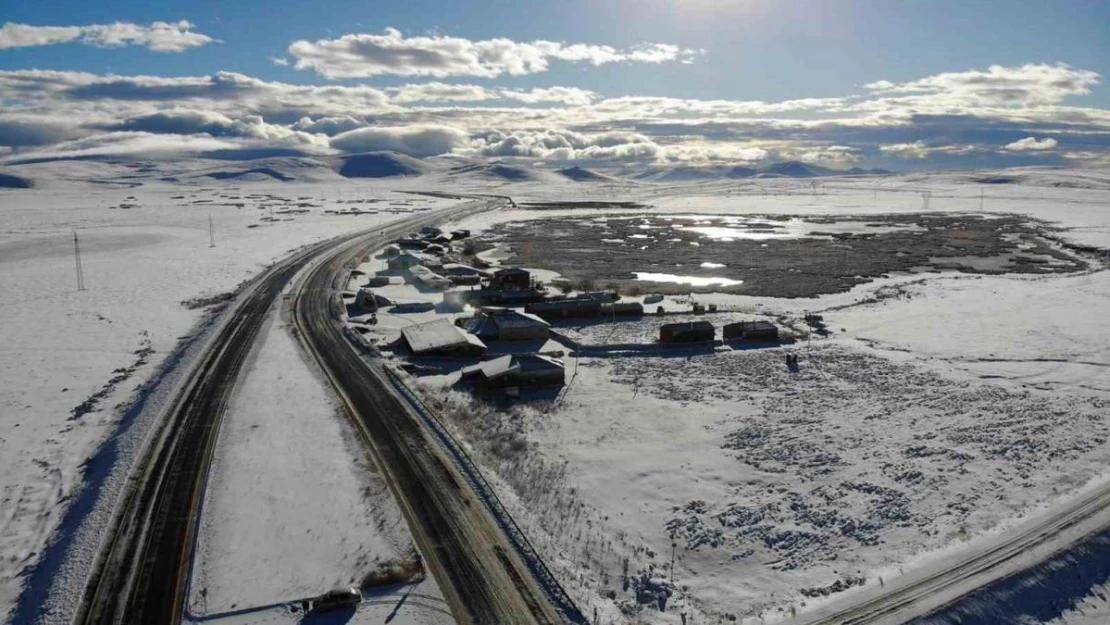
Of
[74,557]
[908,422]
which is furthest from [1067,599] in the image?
[74,557]

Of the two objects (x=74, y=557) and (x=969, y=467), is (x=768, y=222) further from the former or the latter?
(x=74, y=557)

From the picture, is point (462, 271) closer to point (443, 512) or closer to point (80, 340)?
point (80, 340)

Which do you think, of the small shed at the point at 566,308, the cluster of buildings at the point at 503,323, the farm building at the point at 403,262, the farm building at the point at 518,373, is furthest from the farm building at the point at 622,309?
the farm building at the point at 403,262

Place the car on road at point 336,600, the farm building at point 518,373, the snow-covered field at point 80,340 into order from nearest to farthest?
the car on road at point 336,600 < the snow-covered field at point 80,340 < the farm building at point 518,373

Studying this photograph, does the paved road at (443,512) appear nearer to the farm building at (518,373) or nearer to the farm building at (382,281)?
the farm building at (518,373)

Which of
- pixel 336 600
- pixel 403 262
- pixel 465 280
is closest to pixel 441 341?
pixel 336 600

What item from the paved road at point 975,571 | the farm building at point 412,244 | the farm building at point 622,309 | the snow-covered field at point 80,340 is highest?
the farm building at point 412,244
